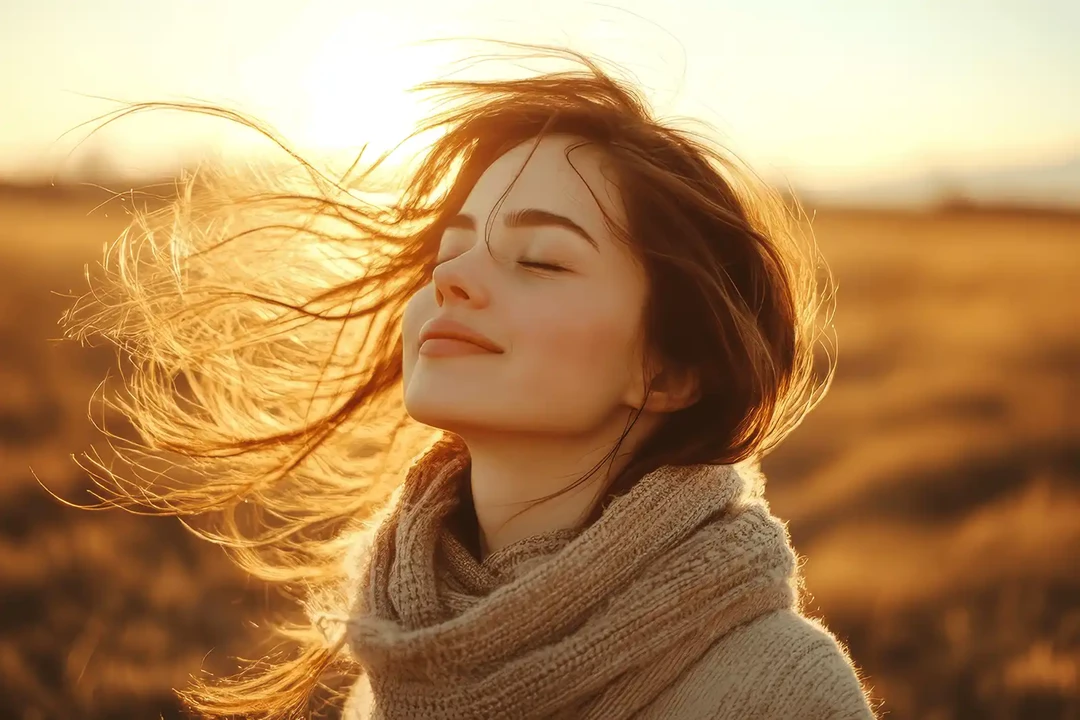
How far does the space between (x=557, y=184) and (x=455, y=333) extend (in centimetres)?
34

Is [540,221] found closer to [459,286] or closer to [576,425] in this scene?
[459,286]

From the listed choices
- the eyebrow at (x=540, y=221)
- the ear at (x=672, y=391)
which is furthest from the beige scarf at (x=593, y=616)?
the eyebrow at (x=540, y=221)

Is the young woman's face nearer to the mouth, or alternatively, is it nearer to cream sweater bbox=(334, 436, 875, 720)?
the mouth

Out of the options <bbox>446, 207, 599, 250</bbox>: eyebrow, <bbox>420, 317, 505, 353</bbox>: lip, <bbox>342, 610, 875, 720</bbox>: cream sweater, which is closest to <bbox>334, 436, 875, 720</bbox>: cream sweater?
<bbox>342, 610, 875, 720</bbox>: cream sweater

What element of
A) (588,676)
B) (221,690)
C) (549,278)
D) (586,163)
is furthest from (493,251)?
(221,690)

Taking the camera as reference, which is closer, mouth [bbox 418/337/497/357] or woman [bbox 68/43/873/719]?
woman [bbox 68/43/873/719]

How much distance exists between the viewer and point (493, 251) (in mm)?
2000

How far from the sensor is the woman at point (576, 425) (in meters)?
1.84

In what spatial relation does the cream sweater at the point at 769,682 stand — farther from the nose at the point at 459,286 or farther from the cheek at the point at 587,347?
the nose at the point at 459,286

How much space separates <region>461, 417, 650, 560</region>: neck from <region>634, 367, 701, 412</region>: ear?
0.07 meters

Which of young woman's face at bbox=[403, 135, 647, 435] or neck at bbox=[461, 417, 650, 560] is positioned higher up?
young woman's face at bbox=[403, 135, 647, 435]

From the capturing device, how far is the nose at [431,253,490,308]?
1.94 m

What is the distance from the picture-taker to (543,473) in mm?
2031

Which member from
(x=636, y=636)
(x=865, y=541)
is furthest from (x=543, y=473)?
(x=865, y=541)
